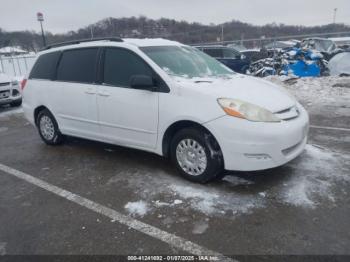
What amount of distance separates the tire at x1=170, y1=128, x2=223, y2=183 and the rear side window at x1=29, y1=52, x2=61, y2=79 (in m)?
2.80

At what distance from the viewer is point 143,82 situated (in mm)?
3863

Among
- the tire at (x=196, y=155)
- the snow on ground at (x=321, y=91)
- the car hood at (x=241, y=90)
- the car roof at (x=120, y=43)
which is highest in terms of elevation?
the car roof at (x=120, y=43)

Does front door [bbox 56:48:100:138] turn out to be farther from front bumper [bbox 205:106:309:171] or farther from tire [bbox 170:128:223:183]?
front bumper [bbox 205:106:309:171]

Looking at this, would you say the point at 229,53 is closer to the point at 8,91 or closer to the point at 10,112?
the point at 8,91

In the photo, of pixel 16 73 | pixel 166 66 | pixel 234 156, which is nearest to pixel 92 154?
pixel 166 66

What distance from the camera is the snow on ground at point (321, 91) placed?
28.1 ft

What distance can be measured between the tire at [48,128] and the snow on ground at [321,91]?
20.6 ft

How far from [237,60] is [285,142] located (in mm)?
11963

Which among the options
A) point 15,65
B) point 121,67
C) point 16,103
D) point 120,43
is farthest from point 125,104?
point 15,65

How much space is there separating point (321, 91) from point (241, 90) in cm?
730

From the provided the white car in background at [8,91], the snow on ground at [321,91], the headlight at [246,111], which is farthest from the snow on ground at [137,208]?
the white car in background at [8,91]

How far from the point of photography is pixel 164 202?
347 centimetres

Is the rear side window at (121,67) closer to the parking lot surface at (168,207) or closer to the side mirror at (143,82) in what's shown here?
the side mirror at (143,82)

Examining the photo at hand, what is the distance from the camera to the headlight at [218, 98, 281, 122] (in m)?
3.41
